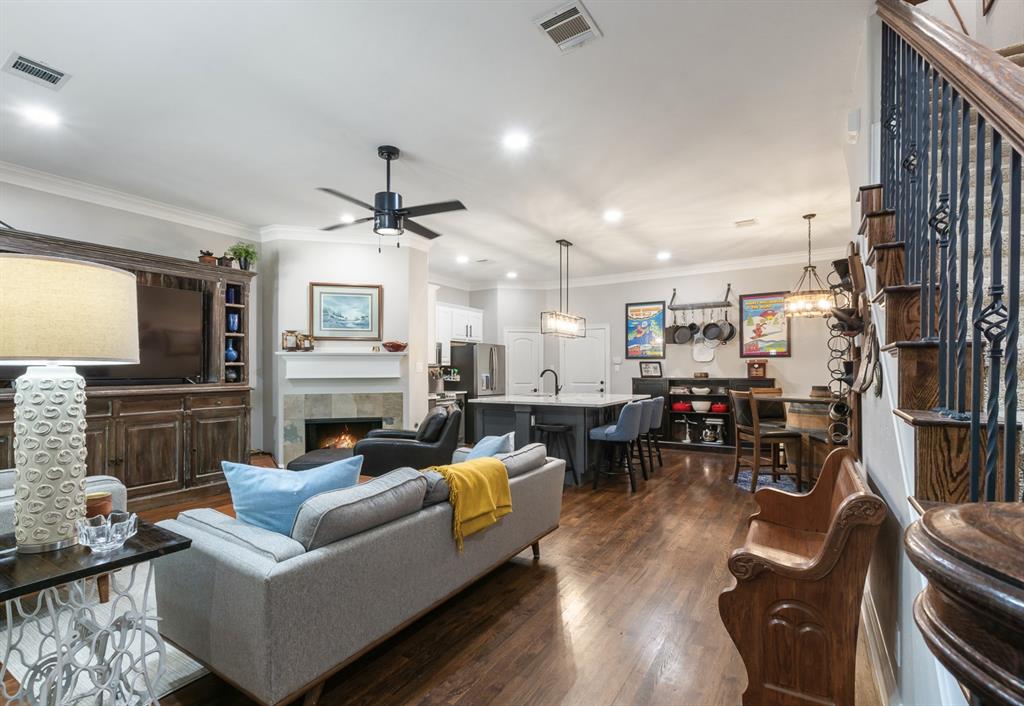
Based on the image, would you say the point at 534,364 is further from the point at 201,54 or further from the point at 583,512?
the point at 201,54

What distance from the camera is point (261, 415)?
582cm

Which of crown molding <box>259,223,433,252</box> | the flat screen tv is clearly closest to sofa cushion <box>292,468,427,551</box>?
the flat screen tv

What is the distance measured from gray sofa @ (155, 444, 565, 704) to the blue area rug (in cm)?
391

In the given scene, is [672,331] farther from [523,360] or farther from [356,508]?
[356,508]

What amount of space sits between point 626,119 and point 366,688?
11.3ft

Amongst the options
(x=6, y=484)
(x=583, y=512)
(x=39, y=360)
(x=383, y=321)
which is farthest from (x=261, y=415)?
(x=39, y=360)

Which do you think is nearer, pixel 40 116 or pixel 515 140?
pixel 40 116

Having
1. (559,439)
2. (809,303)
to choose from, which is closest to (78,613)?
(559,439)

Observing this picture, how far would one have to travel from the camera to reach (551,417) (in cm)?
541

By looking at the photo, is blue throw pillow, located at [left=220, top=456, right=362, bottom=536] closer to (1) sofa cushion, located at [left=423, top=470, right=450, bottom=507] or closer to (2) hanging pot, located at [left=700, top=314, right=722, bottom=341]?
(1) sofa cushion, located at [left=423, top=470, right=450, bottom=507]

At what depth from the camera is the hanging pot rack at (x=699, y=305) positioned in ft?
24.2

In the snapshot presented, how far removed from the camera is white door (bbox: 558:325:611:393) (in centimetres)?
847

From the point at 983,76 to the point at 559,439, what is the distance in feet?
15.5

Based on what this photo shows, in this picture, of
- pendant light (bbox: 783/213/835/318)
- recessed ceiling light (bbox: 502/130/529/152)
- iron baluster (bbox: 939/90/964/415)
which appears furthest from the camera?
pendant light (bbox: 783/213/835/318)
